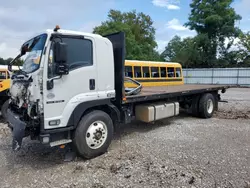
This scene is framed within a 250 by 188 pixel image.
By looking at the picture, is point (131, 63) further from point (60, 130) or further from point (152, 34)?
point (152, 34)

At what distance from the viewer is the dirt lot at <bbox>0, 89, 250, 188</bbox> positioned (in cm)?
339

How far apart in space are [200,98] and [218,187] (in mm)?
5041

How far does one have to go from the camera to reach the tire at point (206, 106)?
7637mm

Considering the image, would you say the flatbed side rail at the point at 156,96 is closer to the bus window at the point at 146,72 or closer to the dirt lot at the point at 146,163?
the dirt lot at the point at 146,163

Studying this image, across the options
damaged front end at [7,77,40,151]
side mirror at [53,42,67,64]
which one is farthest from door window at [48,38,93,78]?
damaged front end at [7,77,40,151]

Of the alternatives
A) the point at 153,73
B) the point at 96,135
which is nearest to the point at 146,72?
the point at 153,73

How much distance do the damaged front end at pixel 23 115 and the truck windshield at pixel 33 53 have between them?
24cm

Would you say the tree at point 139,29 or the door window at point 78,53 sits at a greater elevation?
the tree at point 139,29

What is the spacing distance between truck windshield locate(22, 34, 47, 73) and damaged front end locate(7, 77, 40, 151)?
0.79 ft

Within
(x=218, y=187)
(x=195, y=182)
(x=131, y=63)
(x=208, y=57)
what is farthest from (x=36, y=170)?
(x=208, y=57)

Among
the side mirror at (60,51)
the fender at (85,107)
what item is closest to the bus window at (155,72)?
the fender at (85,107)

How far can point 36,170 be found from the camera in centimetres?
383

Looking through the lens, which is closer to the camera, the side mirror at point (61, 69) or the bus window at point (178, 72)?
the side mirror at point (61, 69)

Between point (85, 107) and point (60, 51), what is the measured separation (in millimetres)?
1163
